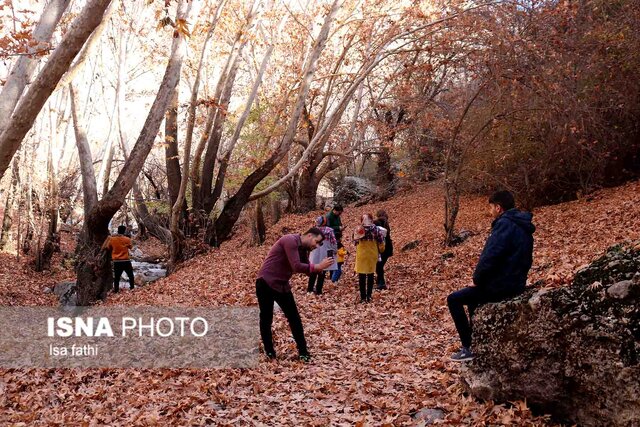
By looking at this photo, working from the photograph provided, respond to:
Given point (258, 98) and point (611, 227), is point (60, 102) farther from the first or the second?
point (611, 227)

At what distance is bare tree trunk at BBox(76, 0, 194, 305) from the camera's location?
11445 mm

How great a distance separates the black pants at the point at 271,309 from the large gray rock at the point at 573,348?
2.46m

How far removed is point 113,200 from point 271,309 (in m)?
6.76

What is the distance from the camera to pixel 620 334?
3.90 metres

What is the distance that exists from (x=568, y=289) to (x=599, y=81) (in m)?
12.6

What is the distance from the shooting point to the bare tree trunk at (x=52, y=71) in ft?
17.3

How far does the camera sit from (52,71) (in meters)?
5.37

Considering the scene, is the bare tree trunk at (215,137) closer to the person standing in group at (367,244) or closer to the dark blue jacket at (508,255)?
the person standing in group at (367,244)

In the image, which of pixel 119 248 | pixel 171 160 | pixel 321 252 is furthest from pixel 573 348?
pixel 171 160

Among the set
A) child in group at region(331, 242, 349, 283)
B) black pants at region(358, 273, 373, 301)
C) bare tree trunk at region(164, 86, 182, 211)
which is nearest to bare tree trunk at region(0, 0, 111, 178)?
black pants at region(358, 273, 373, 301)

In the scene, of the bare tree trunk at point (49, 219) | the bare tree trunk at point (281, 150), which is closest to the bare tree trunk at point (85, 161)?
the bare tree trunk at point (281, 150)

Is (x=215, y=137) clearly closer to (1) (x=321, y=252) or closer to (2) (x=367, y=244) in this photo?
(1) (x=321, y=252)

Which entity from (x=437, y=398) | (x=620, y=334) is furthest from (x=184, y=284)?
(x=620, y=334)

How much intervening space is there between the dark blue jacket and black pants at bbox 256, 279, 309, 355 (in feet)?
8.16
